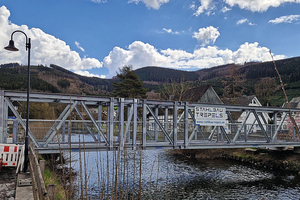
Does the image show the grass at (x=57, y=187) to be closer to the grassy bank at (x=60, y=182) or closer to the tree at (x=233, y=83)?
the grassy bank at (x=60, y=182)

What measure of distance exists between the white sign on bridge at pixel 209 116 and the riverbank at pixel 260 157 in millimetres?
7289

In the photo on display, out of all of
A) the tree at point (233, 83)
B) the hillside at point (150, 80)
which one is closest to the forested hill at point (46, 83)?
the hillside at point (150, 80)

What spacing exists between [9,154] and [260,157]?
21.7 metres

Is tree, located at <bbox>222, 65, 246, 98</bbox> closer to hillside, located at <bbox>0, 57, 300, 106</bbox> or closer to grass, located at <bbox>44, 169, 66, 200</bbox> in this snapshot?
hillside, located at <bbox>0, 57, 300, 106</bbox>

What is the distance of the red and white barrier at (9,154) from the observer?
9.95 metres

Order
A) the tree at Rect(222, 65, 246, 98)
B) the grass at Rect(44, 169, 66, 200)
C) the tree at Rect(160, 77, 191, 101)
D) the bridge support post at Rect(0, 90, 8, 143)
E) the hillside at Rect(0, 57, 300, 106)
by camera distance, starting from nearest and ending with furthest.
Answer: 1. the grass at Rect(44, 169, 66, 200)
2. the bridge support post at Rect(0, 90, 8, 143)
3. the tree at Rect(160, 77, 191, 101)
4. the tree at Rect(222, 65, 246, 98)
5. the hillside at Rect(0, 57, 300, 106)

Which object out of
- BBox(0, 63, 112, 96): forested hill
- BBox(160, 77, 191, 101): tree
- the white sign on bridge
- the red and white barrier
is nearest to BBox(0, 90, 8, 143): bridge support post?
the red and white barrier

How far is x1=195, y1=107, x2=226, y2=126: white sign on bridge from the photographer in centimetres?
1513

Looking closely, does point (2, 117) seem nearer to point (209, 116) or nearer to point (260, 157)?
point (209, 116)

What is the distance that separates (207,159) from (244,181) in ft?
27.8

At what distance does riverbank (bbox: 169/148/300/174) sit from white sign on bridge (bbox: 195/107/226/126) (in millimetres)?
7289

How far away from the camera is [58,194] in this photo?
920 cm

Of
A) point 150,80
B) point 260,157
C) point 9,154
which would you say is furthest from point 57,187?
point 150,80

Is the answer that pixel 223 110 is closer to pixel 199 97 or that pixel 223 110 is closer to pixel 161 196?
pixel 161 196
